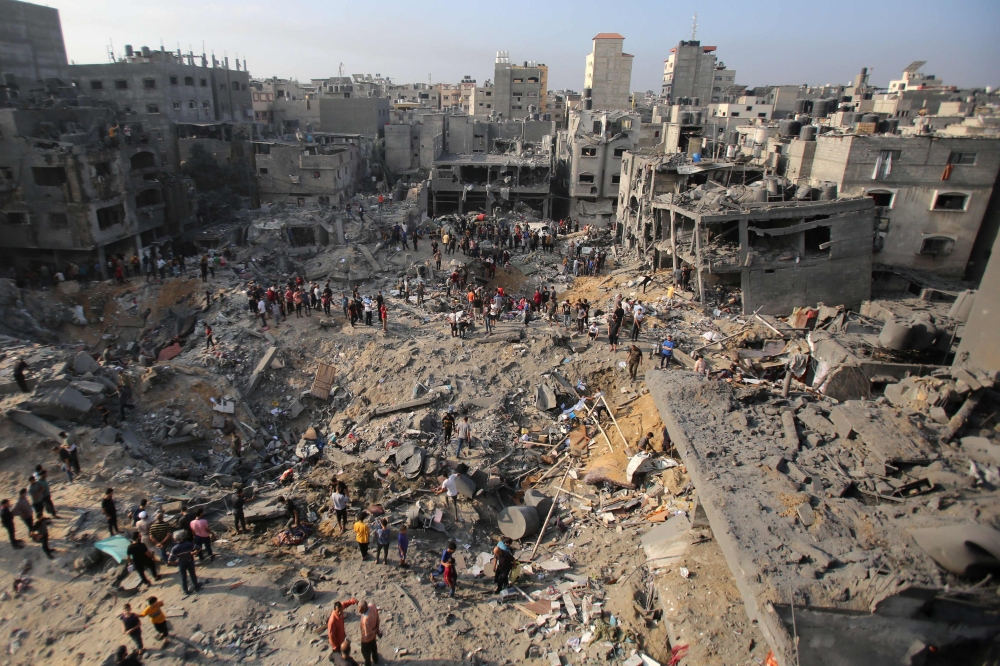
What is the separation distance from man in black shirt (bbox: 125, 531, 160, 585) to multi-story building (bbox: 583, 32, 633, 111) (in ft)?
246

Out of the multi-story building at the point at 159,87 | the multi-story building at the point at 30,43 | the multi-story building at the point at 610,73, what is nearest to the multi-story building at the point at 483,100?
the multi-story building at the point at 610,73

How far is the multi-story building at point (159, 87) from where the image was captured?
40.8 m

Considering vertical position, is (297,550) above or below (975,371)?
below

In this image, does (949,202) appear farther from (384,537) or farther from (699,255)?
(384,537)

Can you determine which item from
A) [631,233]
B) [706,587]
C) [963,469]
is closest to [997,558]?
[963,469]

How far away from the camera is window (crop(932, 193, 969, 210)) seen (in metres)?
22.7

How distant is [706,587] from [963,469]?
4.51 m

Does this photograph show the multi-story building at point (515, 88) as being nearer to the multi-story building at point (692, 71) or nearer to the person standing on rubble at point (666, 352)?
the multi-story building at point (692, 71)

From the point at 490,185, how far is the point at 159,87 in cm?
2569

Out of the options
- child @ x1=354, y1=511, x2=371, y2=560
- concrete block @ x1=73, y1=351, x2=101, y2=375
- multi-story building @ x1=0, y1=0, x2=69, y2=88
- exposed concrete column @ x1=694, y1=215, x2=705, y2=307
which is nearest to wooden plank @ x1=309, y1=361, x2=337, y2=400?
concrete block @ x1=73, y1=351, x2=101, y2=375

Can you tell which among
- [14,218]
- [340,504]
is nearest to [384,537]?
[340,504]

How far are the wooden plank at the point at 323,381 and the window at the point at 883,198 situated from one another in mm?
21756

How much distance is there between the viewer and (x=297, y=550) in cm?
1097

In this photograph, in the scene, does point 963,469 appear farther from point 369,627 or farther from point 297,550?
point 297,550
